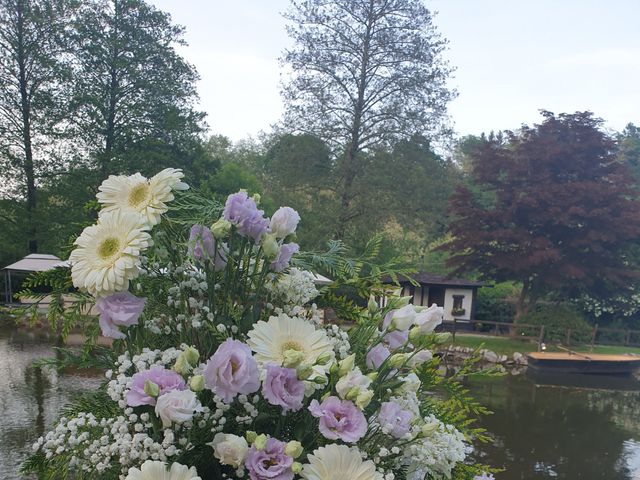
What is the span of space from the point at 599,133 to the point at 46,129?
59.2 feet

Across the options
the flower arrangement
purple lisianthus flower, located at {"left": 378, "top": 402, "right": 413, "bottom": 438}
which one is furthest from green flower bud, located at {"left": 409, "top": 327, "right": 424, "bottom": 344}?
purple lisianthus flower, located at {"left": 378, "top": 402, "right": 413, "bottom": 438}

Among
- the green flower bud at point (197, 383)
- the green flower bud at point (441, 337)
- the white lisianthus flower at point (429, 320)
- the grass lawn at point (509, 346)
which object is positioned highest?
the white lisianthus flower at point (429, 320)

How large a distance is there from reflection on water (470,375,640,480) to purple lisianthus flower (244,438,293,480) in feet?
22.5

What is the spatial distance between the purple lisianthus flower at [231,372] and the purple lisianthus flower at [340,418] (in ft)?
0.41

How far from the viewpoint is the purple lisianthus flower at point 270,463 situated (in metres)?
0.90

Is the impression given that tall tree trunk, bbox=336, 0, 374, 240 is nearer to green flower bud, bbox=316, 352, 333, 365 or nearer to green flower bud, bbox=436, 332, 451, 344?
green flower bud, bbox=436, 332, 451, 344

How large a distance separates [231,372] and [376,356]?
395 millimetres

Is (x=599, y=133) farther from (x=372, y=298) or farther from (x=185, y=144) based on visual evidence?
(x=372, y=298)

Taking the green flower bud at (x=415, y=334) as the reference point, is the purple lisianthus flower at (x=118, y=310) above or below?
above

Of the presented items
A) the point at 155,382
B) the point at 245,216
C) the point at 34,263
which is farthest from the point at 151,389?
the point at 34,263

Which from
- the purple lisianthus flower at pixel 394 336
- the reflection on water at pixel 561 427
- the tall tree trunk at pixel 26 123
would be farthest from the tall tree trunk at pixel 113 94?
the purple lisianthus flower at pixel 394 336

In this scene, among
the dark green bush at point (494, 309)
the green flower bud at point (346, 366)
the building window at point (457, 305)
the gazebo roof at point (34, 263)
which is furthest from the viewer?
the dark green bush at point (494, 309)

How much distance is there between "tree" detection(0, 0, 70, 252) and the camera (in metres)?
16.7

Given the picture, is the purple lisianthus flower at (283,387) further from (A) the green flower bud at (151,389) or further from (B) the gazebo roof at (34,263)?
(B) the gazebo roof at (34,263)
